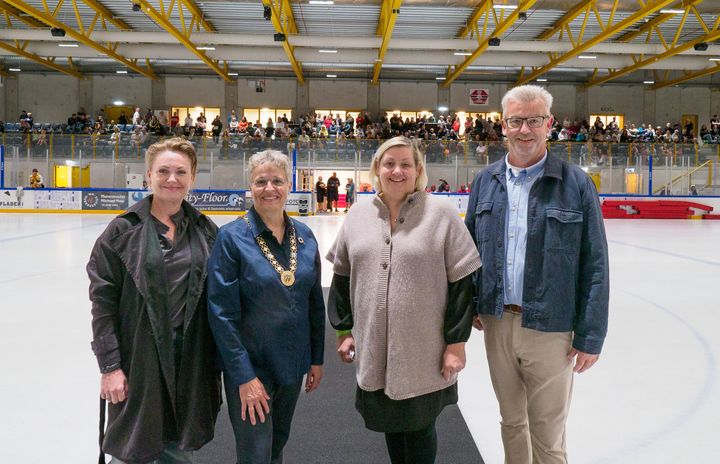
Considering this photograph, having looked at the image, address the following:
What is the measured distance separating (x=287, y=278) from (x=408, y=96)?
29.3 meters

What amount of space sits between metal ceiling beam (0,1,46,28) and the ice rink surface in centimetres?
1618

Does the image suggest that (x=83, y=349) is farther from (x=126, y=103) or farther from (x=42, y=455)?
(x=126, y=103)

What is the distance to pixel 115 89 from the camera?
29.7 m

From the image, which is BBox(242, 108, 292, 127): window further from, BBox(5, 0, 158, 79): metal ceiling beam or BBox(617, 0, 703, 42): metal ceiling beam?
BBox(617, 0, 703, 42): metal ceiling beam

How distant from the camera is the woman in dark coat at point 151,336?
200 centimetres

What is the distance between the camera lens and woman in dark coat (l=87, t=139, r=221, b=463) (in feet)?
6.57

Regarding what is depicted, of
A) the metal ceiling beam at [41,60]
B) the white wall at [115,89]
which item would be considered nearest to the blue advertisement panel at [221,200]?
the metal ceiling beam at [41,60]

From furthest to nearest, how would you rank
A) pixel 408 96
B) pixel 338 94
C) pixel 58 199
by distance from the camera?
1. pixel 408 96
2. pixel 338 94
3. pixel 58 199

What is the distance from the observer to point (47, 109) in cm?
2964

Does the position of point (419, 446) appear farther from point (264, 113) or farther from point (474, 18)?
point (264, 113)

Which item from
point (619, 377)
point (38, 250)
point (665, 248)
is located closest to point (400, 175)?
point (619, 377)

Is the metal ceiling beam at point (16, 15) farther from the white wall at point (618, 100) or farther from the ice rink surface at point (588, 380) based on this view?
the white wall at point (618, 100)

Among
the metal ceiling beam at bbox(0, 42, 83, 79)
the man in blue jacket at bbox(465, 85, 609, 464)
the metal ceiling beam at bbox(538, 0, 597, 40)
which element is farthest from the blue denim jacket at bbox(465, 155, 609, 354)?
the metal ceiling beam at bbox(0, 42, 83, 79)

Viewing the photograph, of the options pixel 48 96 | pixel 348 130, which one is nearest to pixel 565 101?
pixel 348 130
